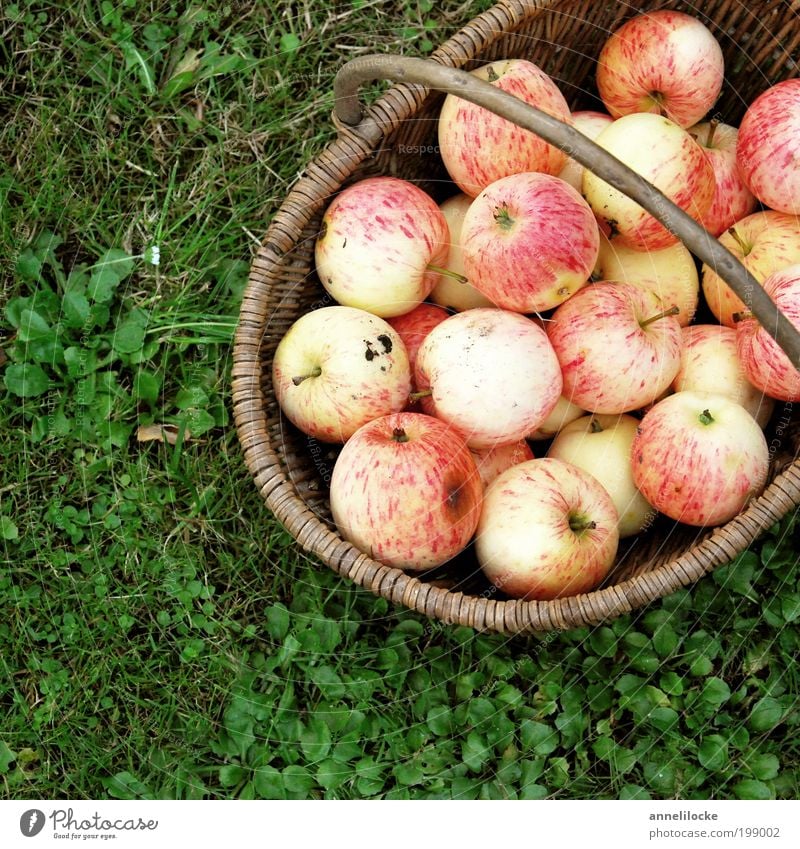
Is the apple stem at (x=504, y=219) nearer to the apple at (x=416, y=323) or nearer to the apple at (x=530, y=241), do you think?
the apple at (x=530, y=241)

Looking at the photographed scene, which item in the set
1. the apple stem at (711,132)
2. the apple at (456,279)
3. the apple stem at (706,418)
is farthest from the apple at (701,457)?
the apple stem at (711,132)

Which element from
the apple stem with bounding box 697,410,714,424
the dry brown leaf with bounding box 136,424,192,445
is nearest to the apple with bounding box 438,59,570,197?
the apple stem with bounding box 697,410,714,424

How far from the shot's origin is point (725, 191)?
107 cm

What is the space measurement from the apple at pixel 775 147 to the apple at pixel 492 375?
310 millimetres

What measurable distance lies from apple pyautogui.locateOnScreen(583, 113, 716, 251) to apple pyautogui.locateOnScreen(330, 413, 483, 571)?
30 centimetres

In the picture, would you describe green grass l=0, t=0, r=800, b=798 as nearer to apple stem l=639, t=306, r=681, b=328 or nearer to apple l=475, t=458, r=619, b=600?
apple l=475, t=458, r=619, b=600

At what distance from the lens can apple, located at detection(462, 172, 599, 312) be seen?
0.92 m

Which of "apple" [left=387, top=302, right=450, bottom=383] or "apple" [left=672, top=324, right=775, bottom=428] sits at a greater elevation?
"apple" [left=672, top=324, right=775, bottom=428]

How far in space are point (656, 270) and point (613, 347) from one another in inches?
5.7

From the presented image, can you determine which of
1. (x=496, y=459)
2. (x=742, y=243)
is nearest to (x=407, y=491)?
(x=496, y=459)

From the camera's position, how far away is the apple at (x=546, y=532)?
0.92 m

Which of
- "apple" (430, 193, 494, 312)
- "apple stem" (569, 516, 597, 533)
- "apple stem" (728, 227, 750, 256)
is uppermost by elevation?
"apple stem" (728, 227, 750, 256)
